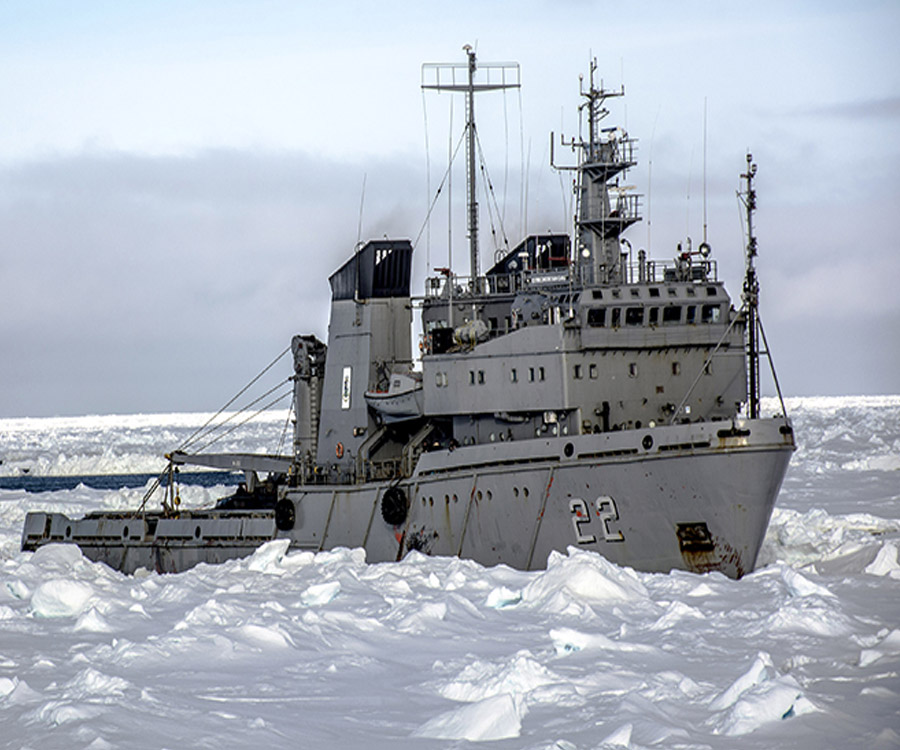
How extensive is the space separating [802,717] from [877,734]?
979mm

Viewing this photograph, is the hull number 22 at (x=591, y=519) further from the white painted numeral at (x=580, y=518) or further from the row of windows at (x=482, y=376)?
the row of windows at (x=482, y=376)

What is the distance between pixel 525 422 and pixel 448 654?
10.7 m

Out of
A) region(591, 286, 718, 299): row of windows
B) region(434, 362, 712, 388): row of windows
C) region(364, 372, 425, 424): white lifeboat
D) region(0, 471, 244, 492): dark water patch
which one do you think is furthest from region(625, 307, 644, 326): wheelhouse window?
region(0, 471, 244, 492): dark water patch

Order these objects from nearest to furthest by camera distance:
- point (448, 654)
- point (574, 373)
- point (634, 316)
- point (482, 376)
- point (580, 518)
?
point (448, 654)
point (580, 518)
point (574, 373)
point (634, 316)
point (482, 376)

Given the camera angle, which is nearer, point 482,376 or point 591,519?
point 591,519

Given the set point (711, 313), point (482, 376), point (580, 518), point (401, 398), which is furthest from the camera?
point (401, 398)

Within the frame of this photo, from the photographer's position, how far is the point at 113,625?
21.7 m

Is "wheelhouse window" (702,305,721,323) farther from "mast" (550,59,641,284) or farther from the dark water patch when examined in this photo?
the dark water patch

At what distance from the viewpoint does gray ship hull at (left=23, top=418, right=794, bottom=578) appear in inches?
984

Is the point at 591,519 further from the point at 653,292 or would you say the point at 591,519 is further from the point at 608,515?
the point at 653,292

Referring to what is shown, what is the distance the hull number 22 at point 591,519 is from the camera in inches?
1033

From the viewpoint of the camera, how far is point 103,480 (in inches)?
3647

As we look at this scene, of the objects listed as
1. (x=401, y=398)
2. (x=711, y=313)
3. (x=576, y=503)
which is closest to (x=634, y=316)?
(x=711, y=313)

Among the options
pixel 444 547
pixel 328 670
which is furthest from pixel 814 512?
pixel 328 670
